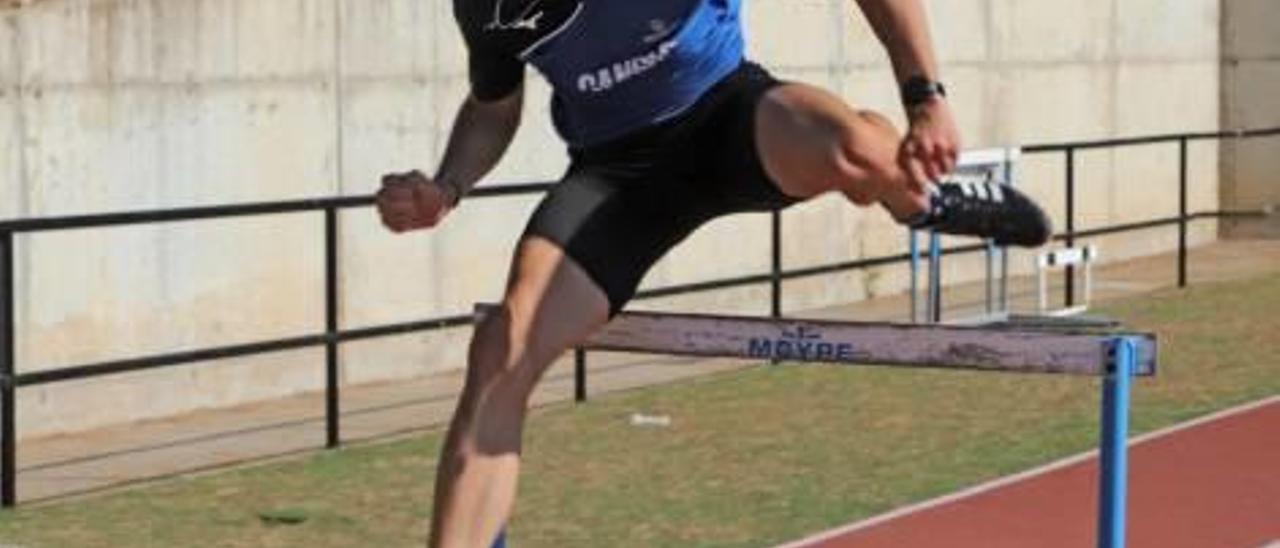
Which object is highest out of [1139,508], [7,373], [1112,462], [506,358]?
[506,358]

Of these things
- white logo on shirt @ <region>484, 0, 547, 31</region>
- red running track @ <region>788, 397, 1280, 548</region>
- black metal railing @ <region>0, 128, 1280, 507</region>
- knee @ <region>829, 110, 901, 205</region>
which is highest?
white logo on shirt @ <region>484, 0, 547, 31</region>

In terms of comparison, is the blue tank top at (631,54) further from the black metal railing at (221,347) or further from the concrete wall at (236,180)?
the concrete wall at (236,180)

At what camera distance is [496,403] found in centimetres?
501

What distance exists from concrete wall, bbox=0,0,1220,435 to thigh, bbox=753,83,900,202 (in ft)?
25.8

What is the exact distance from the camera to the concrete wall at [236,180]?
12492mm

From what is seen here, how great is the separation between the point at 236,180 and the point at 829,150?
9.11m

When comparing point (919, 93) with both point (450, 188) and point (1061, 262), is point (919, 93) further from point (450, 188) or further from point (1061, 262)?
point (1061, 262)

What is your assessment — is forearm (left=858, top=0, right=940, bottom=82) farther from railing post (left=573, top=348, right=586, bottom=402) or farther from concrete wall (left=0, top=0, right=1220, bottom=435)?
railing post (left=573, top=348, right=586, bottom=402)

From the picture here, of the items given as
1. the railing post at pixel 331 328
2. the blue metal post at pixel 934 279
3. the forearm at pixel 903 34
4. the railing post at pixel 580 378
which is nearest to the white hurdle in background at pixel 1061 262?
the blue metal post at pixel 934 279

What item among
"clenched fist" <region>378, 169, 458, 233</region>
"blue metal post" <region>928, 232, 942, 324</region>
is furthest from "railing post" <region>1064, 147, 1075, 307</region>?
"clenched fist" <region>378, 169, 458, 233</region>

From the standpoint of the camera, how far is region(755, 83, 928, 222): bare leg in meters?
4.73

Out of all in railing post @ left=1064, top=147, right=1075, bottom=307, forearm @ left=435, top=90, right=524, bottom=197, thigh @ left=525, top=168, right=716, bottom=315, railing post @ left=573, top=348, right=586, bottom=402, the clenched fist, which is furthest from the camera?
railing post @ left=1064, top=147, right=1075, bottom=307

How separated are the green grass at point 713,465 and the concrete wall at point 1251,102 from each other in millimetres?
9990

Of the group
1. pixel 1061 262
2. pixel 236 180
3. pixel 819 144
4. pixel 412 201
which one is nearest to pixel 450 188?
pixel 412 201
